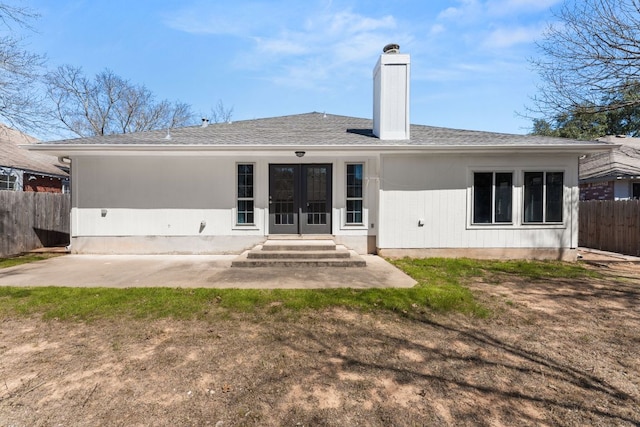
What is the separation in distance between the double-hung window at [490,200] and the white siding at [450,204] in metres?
0.15

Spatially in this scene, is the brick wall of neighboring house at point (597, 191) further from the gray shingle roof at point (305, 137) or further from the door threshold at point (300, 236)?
the door threshold at point (300, 236)

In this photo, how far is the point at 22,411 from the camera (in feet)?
7.23

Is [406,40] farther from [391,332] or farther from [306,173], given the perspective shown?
[391,332]

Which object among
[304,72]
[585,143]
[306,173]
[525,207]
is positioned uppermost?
[304,72]

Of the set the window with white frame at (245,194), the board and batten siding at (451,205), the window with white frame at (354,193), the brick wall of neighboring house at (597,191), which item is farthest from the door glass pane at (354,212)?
the brick wall of neighboring house at (597,191)

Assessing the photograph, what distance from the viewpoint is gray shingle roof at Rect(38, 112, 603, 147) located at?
25.3 feet

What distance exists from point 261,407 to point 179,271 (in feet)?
15.7

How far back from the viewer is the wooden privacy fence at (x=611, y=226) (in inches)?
358

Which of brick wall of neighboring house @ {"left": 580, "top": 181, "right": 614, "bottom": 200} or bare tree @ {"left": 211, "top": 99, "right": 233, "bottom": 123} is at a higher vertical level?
bare tree @ {"left": 211, "top": 99, "right": 233, "bottom": 123}

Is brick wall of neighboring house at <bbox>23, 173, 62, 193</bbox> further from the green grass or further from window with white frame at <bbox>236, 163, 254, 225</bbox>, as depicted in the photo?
the green grass

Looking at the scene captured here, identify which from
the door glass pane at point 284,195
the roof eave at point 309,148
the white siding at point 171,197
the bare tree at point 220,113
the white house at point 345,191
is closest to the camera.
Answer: the roof eave at point 309,148

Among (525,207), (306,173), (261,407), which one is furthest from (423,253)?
(261,407)

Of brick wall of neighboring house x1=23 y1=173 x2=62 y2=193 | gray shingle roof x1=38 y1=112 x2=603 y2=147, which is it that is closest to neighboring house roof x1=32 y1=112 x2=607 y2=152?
gray shingle roof x1=38 y1=112 x2=603 y2=147

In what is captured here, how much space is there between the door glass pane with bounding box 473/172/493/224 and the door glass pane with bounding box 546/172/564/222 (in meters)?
1.51
